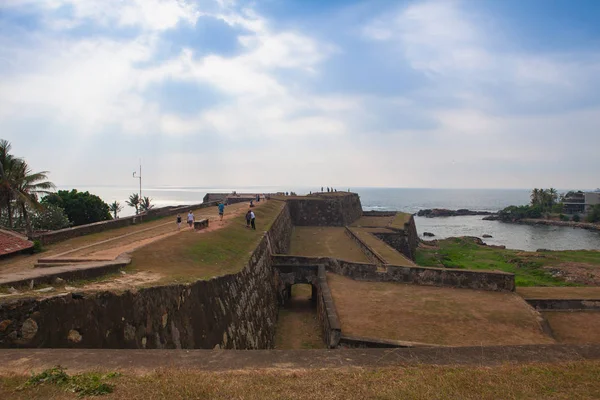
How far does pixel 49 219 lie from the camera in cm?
2797

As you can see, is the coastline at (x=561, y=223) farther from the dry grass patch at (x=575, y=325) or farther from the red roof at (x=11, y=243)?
the red roof at (x=11, y=243)

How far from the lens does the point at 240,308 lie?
1127cm

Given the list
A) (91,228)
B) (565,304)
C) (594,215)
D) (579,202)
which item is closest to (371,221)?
(565,304)

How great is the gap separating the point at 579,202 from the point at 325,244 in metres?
84.1

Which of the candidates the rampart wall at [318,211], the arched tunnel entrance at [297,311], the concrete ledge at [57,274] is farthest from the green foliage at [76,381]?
the rampart wall at [318,211]

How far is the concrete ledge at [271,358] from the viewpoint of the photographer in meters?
4.12

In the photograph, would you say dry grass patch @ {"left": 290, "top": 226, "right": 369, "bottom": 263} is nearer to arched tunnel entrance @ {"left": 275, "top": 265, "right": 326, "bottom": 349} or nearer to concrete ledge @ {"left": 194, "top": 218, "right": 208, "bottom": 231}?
arched tunnel entrance @ {"left": 275, "top": 265, "right": 326, "bottom": 349}

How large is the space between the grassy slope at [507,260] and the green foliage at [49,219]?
1177 inches

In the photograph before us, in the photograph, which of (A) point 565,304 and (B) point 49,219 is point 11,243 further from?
(A) point 565,304

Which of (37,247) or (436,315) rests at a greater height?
(37,247)

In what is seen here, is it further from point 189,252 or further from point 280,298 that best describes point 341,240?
point 189,252

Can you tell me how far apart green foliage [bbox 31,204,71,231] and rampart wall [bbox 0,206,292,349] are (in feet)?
75.4

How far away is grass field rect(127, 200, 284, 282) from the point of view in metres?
9.79

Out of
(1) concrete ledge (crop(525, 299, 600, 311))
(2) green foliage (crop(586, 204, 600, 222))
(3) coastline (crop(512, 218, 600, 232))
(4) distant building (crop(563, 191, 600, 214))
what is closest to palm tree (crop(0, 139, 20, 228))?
(1) concrete ledge (crop(525, 299, 600, 311))
